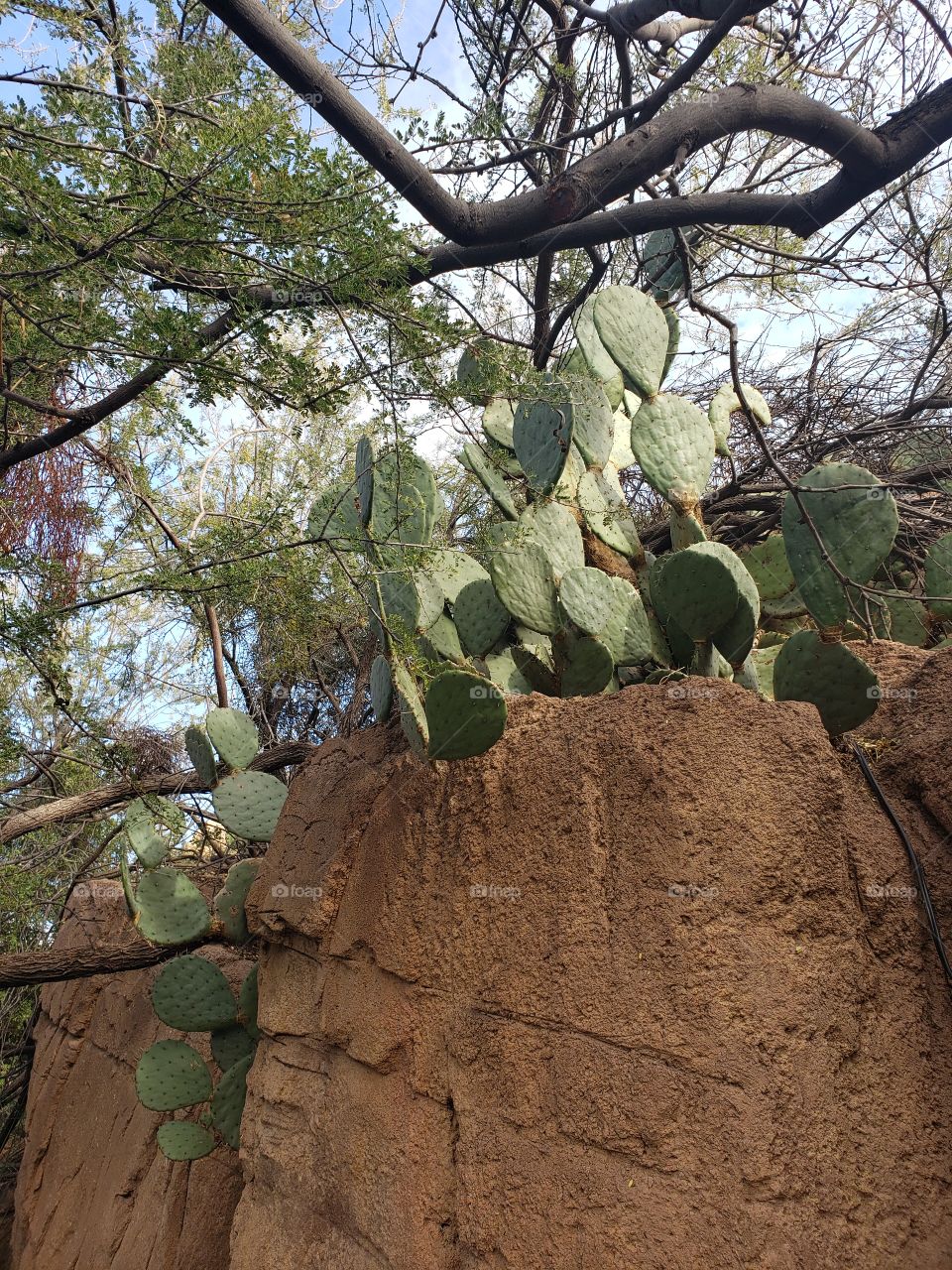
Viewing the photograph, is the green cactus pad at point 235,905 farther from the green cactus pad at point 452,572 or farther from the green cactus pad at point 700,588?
the green cactus pad at point 700,588

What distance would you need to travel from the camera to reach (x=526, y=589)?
300cm

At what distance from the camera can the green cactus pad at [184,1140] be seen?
11.2 feet

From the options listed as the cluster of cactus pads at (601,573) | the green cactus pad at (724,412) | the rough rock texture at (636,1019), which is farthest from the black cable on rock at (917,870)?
the green cactus pad at (724,412)

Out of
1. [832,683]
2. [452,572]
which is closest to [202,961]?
[452,572]

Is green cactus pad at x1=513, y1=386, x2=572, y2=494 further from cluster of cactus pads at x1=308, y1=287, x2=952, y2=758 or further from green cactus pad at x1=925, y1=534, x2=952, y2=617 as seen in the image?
green cactus pad at x1=925, y1=534, x2=952, y2=617

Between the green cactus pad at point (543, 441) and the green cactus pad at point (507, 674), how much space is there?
614mm

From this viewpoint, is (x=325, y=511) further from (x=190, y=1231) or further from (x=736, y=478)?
(x=190, y=1231)

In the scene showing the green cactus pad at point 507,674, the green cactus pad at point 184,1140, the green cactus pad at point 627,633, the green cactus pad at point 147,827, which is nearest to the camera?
the green cactus pad at point 627,633

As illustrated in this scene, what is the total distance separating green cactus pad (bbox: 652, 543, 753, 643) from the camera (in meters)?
2.49


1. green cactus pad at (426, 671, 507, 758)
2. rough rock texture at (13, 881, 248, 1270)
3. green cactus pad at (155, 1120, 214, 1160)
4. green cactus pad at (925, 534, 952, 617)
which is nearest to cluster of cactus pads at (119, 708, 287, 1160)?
green cactus pad at (155, 1120, 214, 1160)

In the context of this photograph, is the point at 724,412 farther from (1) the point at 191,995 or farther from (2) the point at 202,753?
(1) the point at 191,995

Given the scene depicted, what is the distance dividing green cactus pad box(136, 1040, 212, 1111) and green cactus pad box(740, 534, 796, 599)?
2788mm

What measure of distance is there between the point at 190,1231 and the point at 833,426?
448 centimetres

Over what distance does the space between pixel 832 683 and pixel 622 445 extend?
7.99 ft
